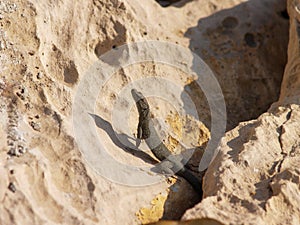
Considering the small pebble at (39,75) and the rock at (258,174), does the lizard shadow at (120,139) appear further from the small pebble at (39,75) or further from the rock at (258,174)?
the rock at (258,174)

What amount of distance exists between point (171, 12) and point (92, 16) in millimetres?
1471

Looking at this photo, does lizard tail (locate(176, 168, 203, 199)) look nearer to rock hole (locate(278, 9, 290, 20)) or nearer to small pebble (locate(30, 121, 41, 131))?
small pebble (locate(30, 121, 41, 131))

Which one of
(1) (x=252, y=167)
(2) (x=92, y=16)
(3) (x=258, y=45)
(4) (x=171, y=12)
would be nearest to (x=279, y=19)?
(3) (x=258, y=45)

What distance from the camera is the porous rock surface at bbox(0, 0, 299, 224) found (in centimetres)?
446

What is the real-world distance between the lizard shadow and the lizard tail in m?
0.32

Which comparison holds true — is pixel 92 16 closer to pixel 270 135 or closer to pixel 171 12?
pixel 171 12

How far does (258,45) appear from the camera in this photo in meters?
7.18

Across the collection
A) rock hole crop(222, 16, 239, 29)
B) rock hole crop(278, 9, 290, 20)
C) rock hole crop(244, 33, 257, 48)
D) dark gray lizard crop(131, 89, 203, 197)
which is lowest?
dark gray lizard crop(131, 89, 203, 197)

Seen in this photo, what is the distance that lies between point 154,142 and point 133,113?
1.46ft

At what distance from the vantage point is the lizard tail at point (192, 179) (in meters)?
5.31

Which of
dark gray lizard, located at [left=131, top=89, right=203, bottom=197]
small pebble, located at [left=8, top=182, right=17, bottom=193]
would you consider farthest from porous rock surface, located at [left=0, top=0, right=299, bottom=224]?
dark gray lizard, located at [left=131, top=89, right=203, bottom=197]

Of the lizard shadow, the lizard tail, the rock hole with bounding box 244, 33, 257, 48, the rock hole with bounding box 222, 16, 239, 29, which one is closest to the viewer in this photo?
the lizard tail

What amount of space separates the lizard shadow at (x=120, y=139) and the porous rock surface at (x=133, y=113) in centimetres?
5

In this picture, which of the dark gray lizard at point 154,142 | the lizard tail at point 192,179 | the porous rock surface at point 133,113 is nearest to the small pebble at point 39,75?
the porous rock surface at point 133,113
